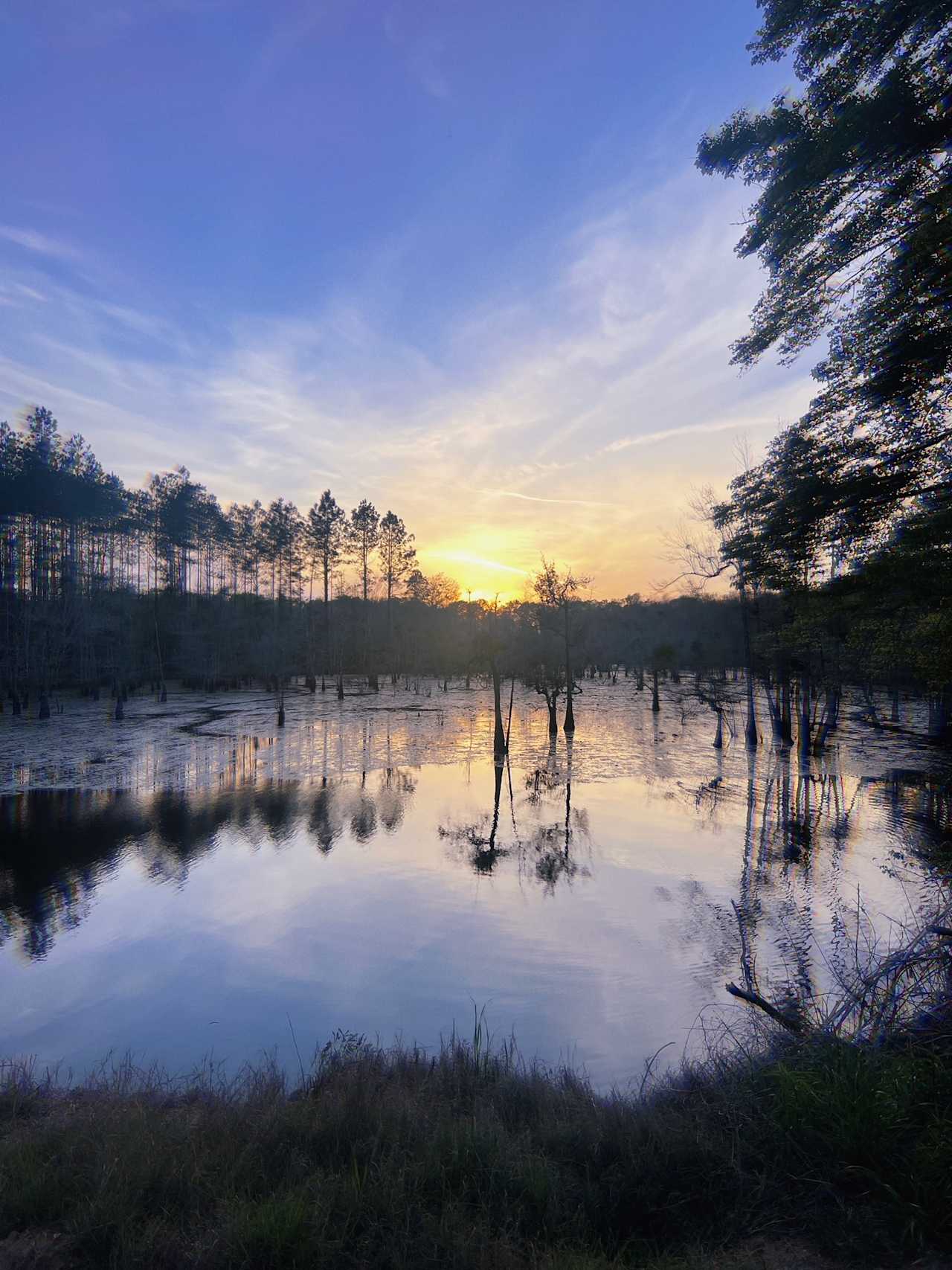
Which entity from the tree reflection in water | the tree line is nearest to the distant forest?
the tree line

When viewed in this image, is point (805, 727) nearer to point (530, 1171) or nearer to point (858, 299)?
point (858, 299)

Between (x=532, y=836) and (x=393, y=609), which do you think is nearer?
(x=532, y=836)

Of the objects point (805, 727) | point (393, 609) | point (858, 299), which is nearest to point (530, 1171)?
point (858, 299)

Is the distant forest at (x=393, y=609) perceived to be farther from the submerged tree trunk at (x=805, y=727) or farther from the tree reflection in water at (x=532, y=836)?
the tree reflection in water at (x=532, y=836)

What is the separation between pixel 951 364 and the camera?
21.1 ft

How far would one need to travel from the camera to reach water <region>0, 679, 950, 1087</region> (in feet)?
27.6

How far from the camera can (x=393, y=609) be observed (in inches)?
3797

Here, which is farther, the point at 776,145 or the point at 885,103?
the point at 776,145

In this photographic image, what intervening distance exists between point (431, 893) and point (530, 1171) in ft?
29.3

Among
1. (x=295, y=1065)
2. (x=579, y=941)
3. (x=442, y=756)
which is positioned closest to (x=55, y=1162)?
(x=295, y=1065)

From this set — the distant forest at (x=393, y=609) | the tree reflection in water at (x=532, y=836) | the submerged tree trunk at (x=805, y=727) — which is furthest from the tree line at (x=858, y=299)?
the submerged tree trunk at (x=805, y=727)

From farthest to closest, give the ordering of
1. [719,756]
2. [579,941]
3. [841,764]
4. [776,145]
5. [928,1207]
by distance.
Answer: [719,756] < [841,764] < [579,941] < [776,145] < [928,1207]

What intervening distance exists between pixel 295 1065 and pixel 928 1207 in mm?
6302

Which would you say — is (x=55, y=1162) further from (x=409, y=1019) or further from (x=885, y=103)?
(x=885, y=103)
